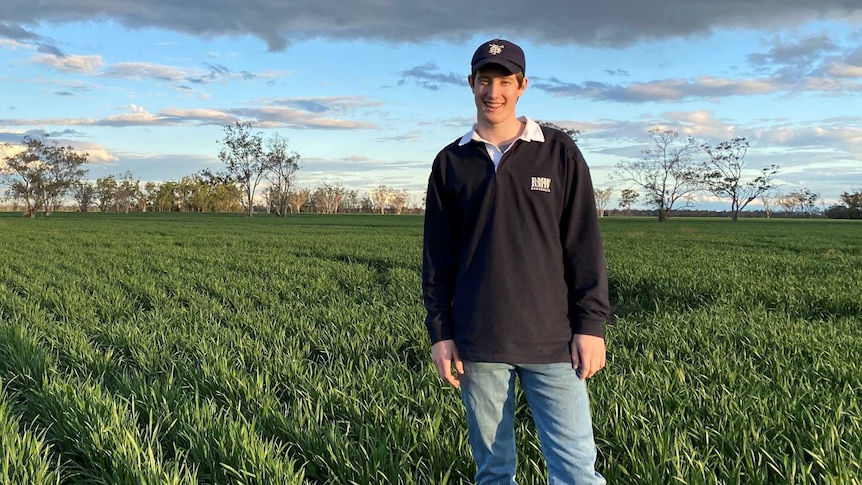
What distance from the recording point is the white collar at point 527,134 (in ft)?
6.67

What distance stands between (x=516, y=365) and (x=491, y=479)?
18.8 inches

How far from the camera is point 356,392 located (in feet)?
12.6

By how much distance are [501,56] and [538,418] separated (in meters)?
1.28

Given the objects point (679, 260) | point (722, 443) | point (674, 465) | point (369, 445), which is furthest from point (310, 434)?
point (679, 260)

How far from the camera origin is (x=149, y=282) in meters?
9.85

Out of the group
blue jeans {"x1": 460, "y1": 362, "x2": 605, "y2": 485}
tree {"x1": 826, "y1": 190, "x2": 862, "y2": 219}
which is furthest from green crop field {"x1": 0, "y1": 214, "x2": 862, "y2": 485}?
tree {"x1": 826, "y1": 190, "x2": 862, "y2": 219}

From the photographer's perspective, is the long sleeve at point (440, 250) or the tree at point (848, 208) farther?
the tree at point (848, 208)

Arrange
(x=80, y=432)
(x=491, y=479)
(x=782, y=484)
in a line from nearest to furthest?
(x=491, y=479) < (x=782, y=484) < (x=80, y=432)

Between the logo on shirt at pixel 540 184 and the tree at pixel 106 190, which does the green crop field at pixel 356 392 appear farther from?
the tree at pixel 106 190

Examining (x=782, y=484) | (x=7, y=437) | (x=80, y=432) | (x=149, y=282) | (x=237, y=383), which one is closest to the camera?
(x=782, y=484)

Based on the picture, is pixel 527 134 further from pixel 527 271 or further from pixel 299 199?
pixel 299 199

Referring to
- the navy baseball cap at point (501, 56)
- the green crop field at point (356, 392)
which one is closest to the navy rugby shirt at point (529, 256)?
the navy baseball cap at point (501, 56)

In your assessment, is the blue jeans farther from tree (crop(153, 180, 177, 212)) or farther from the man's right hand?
tree (crop(153, 180, 177, 212))

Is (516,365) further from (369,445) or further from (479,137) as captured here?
(369,445)
